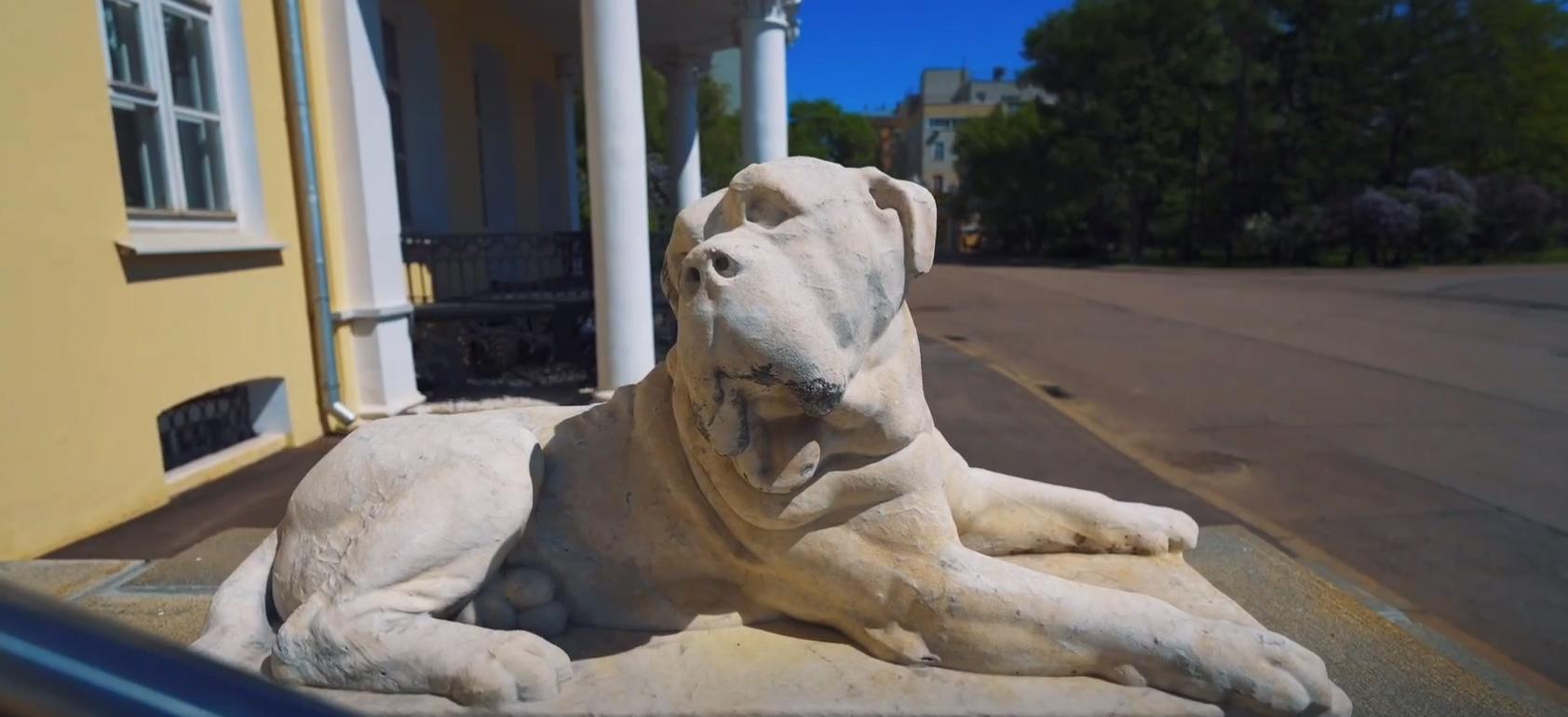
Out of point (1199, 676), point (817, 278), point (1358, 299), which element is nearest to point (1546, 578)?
point (1199, 676)

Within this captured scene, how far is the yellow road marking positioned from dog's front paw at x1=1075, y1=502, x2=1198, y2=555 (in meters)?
1.35

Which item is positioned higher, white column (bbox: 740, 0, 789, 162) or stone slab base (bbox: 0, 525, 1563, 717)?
white column (bbox: 740, 0, 789, 162)

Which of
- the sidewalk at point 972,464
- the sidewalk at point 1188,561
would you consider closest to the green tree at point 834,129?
the sidewalk at point 972,464

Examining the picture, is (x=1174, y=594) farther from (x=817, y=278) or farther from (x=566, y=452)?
(x=566, y=452)

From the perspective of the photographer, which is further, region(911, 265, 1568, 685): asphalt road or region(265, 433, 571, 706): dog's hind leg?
region(911, 265, 1568, 685): asphalt road

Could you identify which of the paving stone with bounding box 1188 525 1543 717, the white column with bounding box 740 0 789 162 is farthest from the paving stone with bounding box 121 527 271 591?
the white column with bounding box 740 0 789 162

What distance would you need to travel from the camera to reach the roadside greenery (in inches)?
1009

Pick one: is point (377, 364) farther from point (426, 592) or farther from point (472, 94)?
point (426, 592)

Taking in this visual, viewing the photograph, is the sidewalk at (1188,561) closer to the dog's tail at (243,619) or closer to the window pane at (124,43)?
the dog's tail at (243,619)

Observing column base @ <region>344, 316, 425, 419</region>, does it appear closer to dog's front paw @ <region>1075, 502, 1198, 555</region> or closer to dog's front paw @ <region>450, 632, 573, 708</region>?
dog's front paw @ <region>450, 632, 573, 708</region>

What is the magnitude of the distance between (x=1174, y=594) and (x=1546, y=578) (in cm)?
311

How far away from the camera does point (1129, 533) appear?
8.16ft

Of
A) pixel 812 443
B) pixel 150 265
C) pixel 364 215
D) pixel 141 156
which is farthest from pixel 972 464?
pixel 141 156

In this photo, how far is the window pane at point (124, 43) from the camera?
4.95m
